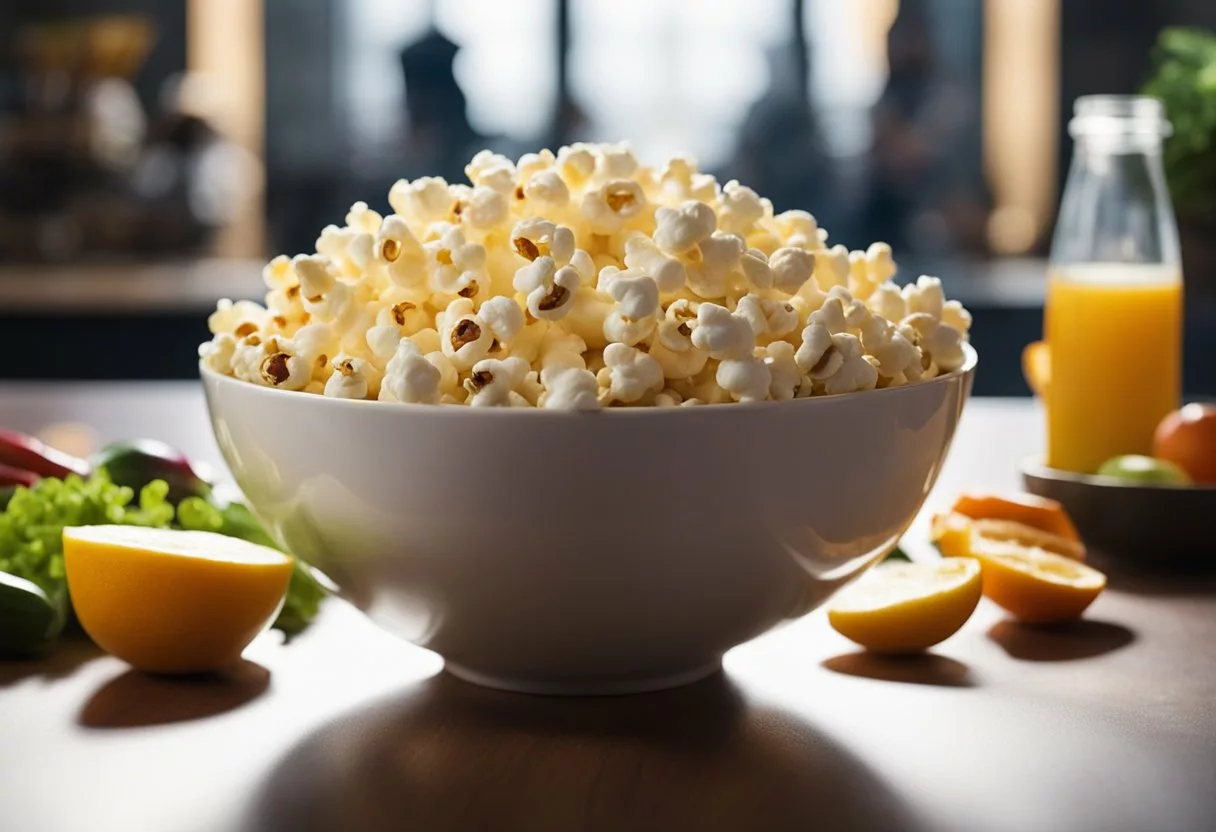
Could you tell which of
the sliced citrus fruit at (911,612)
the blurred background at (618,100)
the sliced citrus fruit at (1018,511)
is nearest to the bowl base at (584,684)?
the sliced citrus fruit at (911,612)

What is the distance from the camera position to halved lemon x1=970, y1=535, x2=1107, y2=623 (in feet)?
2.87

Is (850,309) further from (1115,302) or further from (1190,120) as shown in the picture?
(1190,120)

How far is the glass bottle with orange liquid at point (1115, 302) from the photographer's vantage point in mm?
1242

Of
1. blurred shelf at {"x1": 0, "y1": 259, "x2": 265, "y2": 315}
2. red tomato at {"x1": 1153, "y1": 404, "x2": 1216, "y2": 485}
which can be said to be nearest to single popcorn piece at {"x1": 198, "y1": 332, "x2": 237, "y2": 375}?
red tomato at {"x1": 1153, "y1": 404, "x2": 1216, "y2": 485}

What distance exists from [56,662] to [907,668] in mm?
468

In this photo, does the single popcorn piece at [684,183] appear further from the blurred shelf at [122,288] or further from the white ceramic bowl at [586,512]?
the blurred shelf at [122,288]

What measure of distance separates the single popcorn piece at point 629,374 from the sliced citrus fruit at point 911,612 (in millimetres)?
221

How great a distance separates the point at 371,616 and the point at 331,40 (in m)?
4.96

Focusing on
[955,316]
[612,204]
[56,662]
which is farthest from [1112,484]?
[56,662]

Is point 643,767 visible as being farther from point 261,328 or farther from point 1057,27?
point 1057,27

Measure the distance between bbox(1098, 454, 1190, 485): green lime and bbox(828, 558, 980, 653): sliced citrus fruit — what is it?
0.29 meters

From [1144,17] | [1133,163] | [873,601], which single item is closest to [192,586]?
[873,601]

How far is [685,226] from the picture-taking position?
2.27 feet

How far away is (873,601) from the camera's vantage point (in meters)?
0.84
